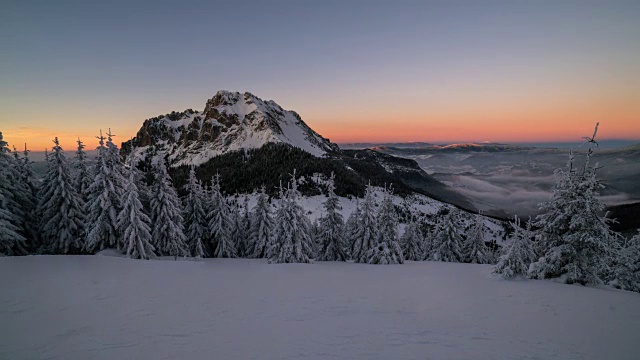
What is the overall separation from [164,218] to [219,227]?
721 cm

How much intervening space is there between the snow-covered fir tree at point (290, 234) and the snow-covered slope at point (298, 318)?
11815 mm

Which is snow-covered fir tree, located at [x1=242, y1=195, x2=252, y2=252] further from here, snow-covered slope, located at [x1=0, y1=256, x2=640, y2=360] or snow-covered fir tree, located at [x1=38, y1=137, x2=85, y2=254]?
snow-covered slope, located at [x1=0, y1=256, x2=640, y2=360]

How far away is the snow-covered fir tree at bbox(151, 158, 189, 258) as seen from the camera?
2952 centimetres

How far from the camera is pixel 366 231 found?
32781 mm

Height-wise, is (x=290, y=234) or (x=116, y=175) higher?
(x=116, y=175)

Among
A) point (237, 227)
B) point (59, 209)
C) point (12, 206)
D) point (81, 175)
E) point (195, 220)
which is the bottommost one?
point (237, 227)

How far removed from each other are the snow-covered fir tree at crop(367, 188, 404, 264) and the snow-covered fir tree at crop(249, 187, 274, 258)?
1350cm

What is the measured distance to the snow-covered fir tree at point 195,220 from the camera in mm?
35625

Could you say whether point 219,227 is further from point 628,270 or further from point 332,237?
point 628,270

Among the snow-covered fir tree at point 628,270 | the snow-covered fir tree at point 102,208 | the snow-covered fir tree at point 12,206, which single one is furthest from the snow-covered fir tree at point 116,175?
the snow-covered fir tree at point 628,270

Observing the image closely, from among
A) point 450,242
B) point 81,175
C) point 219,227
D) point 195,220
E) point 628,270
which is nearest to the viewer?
point 628,270

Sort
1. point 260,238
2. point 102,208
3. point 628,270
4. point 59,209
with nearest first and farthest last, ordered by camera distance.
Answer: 1. point 628,270
2. point 102,208
3. point 59,209
4. point 260,238

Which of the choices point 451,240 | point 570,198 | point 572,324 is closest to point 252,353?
point 572,324

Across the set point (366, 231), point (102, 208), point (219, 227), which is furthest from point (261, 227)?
point (102, 208)
